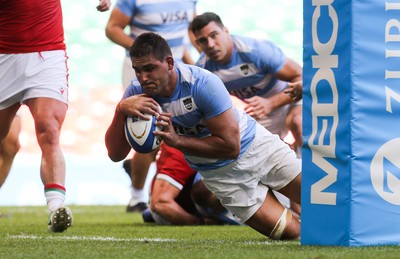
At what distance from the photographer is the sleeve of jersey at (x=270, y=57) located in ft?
23.4

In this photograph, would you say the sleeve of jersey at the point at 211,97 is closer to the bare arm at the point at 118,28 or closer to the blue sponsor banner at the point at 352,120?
the blue sponsor banner at the point at 352,120

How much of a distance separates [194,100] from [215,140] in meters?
0.23

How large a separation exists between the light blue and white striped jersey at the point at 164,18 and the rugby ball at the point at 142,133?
11.8 feet

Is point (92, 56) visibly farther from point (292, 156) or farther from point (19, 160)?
point (292, 156)

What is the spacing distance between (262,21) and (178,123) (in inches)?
384

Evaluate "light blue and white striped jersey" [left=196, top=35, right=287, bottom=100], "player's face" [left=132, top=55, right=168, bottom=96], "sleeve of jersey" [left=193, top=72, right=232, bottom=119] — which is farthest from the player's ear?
"light blue and white striped jersey" [left=196, top=35, right=287, bottom=100]

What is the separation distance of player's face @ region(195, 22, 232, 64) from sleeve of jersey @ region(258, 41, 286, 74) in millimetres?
275

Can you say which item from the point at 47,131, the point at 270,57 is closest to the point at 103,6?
the point at 47,131

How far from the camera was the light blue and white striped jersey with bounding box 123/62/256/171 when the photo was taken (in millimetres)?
4770

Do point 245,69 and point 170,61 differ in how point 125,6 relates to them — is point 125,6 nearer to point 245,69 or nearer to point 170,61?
point 245,69

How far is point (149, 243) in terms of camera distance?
15.8 feet

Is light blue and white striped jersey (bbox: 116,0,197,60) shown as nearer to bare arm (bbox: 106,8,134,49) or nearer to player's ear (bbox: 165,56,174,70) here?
bare arm (bbox: 106,8,134,49)

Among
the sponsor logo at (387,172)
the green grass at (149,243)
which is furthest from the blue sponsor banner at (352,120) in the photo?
the green grass at (149,243)

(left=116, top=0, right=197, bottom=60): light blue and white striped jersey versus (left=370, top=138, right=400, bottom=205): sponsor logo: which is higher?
(left=370, top=138, right=400, bottom=205): sponsor logo
